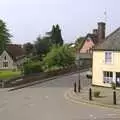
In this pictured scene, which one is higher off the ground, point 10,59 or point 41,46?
point 41,46

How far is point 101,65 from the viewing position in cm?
5244

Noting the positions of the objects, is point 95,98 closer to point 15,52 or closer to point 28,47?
point 28,47

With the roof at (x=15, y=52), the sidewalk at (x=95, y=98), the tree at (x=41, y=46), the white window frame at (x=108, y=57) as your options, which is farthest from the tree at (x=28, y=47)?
the sidewalk at (x=95, y=98)

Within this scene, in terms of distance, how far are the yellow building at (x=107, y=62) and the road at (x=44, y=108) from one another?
4.59 m

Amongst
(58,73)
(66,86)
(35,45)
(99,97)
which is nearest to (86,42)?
(35,45)

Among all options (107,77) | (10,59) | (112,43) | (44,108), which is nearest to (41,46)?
(10,59)

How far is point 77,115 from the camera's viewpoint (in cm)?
3152

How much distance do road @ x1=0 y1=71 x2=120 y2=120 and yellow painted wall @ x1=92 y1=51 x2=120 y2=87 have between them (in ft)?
13.8

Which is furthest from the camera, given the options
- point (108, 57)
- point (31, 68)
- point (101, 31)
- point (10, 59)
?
point (10, 59)

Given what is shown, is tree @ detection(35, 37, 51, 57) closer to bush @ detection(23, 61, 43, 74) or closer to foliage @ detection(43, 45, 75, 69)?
foliage @ detection(43, 45, 75, 69)

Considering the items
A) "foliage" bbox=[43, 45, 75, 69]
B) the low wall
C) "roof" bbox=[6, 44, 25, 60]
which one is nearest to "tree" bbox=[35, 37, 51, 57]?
"roof" bbox=[6, 44, 25, 60]

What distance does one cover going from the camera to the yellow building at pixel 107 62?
51.0 metres

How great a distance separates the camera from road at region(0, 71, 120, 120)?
30859mm

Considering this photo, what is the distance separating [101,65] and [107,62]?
39.4 inches
